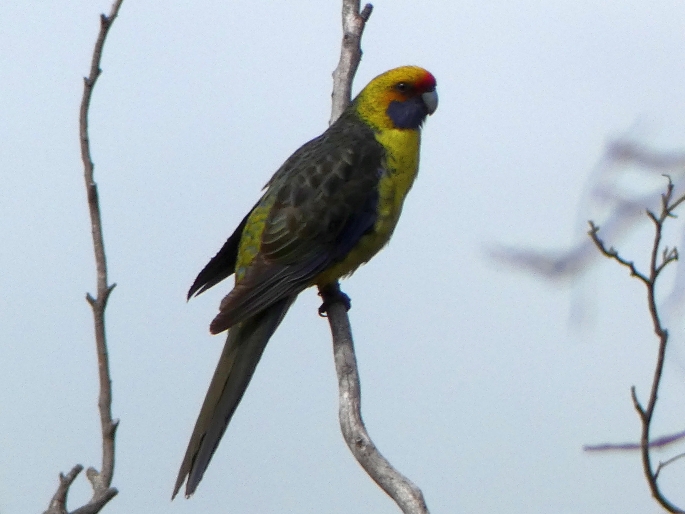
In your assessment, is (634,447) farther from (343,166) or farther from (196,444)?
(343,166)

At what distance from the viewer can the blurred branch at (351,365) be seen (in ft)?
7.85

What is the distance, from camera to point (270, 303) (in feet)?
12.1

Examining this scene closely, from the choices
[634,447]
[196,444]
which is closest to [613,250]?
[634,447]

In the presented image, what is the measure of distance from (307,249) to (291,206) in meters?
0.20

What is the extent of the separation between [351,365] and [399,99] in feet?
5.16

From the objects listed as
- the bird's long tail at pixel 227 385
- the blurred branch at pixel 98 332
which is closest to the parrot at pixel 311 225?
the bird's long tail at pixel 227 385

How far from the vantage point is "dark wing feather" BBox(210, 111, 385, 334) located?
377 cm

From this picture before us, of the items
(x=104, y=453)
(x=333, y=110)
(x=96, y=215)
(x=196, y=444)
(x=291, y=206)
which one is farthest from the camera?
(x=333, y=110)

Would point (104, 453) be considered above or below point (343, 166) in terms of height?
below

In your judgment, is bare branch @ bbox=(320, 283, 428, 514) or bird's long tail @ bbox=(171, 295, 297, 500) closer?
bare branch @ bbox=(320, 283, 428, 514)

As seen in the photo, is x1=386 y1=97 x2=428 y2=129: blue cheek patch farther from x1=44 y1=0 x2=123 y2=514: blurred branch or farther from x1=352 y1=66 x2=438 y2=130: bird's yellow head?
x1=44 y1=0 x2=123 y2=514: blurred branch

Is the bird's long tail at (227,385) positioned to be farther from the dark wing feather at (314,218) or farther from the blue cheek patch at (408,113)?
the blue cheek patch at (408,113)

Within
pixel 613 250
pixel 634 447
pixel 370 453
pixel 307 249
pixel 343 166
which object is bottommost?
pixel 634 447

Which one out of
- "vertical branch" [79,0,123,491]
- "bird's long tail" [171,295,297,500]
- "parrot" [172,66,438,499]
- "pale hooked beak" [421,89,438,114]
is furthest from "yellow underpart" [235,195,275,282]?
"vertical branch" [79,0,123,491]
